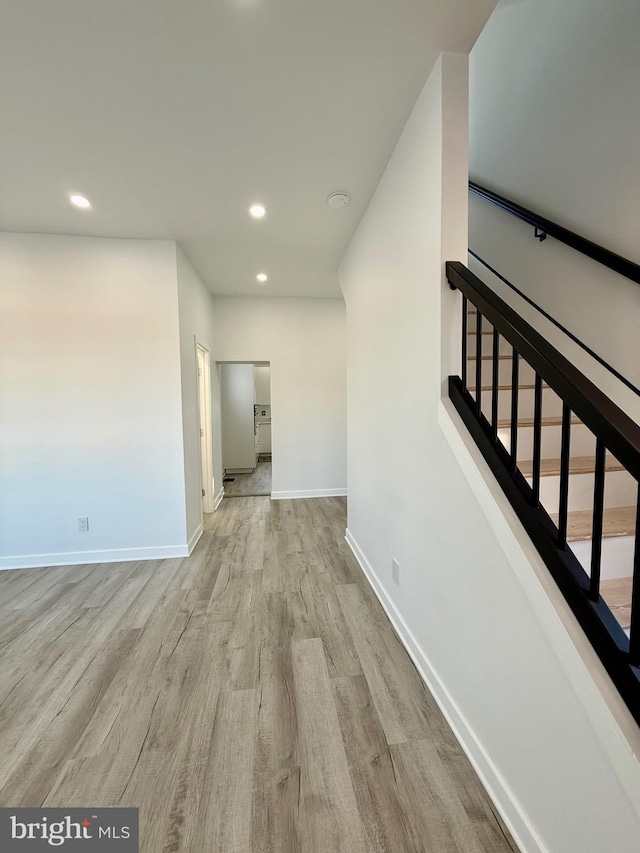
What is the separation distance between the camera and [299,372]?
4.73 m

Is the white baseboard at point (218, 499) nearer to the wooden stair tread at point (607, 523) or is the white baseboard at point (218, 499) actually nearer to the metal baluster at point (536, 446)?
A: the wooden stair tread at point (607, 523)

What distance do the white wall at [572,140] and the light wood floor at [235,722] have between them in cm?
217

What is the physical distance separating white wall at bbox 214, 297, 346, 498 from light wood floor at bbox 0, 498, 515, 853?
239 cm

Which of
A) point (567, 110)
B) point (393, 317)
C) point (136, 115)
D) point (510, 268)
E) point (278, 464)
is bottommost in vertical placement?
point (278, 464)

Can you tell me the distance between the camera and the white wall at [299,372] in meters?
4.62

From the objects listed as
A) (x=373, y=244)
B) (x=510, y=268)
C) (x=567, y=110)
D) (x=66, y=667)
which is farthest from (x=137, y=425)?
(x=567, y=110)

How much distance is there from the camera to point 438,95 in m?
1.43

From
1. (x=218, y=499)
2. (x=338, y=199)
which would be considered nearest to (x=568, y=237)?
(x=338, y=199)

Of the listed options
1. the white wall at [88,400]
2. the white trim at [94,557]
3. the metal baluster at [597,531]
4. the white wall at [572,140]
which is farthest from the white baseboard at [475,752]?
the white wall at [88,400]

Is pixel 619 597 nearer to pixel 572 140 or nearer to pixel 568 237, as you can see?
pixel 568 237

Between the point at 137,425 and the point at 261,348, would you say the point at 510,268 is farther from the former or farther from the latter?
the point at 137,425

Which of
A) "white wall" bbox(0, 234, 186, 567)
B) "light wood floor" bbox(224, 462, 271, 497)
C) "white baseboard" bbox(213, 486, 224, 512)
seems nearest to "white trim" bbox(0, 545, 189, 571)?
"white wall" bbox(0, 234, 186, 567)

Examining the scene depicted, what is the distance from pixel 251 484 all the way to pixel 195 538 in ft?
7.91

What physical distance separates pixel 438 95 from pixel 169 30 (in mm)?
1101
